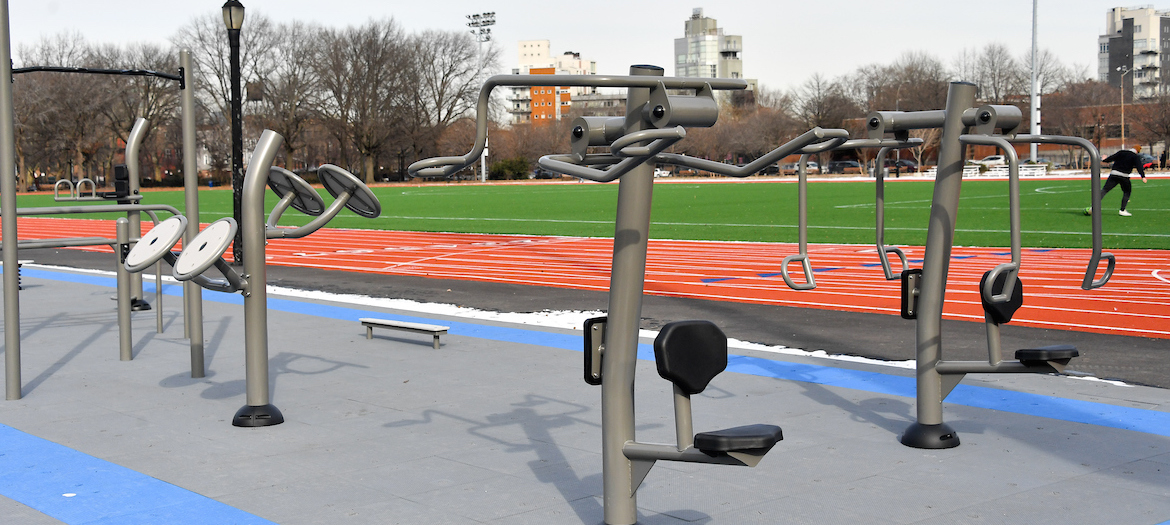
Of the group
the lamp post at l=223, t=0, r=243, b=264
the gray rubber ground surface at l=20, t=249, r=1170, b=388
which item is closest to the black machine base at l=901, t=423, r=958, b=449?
the gray rubber ground surface at l=20, t=249, r=1170, b=388

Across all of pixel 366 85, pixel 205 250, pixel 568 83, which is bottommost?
pixel 205 250

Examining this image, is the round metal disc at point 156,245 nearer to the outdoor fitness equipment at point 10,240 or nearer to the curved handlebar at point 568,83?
the outdoor fitness equipment at point 10,240

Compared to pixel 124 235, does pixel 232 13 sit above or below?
above

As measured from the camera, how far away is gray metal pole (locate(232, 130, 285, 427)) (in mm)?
5883

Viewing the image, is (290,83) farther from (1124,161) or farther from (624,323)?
(624,323)

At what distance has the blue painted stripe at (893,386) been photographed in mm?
5918

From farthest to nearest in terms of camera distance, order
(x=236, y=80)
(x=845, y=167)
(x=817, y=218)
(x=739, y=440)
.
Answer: (x=845, y=167)
(x=817, y=218)
(x=236, y=80)
(x=739, y=440)

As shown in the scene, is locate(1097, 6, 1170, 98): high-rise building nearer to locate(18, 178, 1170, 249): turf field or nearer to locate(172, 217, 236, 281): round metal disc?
locate(18, 178, 1170, 249): turf field

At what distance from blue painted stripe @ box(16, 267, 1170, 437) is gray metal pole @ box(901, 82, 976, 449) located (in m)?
1.08

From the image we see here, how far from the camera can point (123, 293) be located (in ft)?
26.4

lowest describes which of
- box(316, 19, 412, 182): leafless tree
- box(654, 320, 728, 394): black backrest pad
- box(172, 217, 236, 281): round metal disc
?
box(654, 320, 728, 394): black backrest pad

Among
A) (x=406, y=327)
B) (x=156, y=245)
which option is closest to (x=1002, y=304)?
(x=156, y=245)

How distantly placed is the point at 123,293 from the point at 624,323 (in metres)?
5.73

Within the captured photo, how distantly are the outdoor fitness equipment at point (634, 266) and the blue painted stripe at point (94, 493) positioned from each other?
1.57 metres
